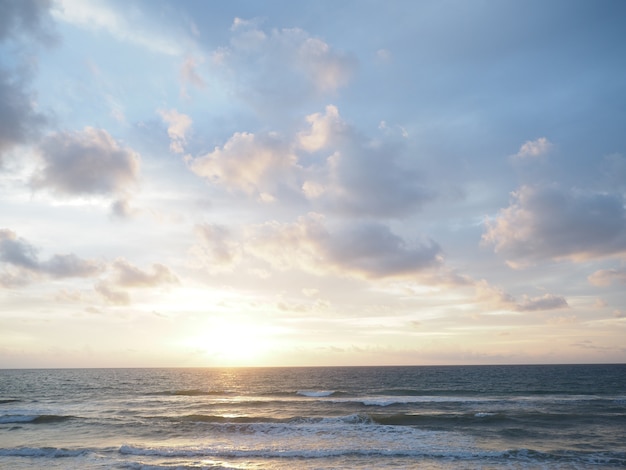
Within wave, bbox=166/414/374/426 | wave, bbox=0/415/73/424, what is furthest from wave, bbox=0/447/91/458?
wave, bbox=0/415/73/424

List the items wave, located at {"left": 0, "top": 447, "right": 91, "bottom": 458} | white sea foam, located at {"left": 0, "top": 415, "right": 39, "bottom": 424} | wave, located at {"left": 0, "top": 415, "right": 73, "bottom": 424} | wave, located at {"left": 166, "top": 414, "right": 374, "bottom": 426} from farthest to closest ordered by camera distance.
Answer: white sea foam, located at {"left": 0, "top": 415, "right": 39, "bottom": 424} → wave, located at {"left": 0, "top": 415, "right": 73, "bottom": 424} → wave, located at {"left": 166, "top": 414, "right": 374, "bottom": 426} → wave, located at {"left": 0, "top": 447, "right": 91, "bottom": 458}

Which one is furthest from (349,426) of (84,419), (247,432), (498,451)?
(84,419)

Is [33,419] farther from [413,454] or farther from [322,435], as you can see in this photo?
[413,454]

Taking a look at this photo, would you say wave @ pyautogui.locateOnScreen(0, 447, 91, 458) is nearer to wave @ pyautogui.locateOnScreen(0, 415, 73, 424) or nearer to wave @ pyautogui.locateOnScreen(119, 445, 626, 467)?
wave @ pyautogui.locateOnScreen(119, 445, 626, 467)

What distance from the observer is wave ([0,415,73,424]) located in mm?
38344

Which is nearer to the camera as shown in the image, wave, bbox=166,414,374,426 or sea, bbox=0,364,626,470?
sea, bbox=0,364,626,470

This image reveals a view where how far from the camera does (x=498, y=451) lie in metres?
25.3

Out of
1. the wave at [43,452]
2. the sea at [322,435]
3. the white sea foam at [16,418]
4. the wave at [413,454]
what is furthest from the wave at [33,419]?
the wave at [413,454]

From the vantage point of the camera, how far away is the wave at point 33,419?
3834 centimetres

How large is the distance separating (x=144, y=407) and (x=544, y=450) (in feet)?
130

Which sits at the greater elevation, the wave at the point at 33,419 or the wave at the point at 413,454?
the wave at the point at 413,454

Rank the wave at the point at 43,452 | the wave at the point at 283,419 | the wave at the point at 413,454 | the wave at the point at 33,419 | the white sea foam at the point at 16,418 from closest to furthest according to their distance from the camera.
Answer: the wave at the point at 413,454 → the wave at the point at 43,452 → the wave at the point at 283,419 → the wave at the point at 33,419 → the white sea foam at the point at 16,418

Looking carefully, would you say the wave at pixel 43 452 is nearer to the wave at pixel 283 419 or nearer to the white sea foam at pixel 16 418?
the wave at pixel 283 419

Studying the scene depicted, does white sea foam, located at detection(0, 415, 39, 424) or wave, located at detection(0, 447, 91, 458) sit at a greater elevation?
wave, located at detection(0, 447, 91, 458)
